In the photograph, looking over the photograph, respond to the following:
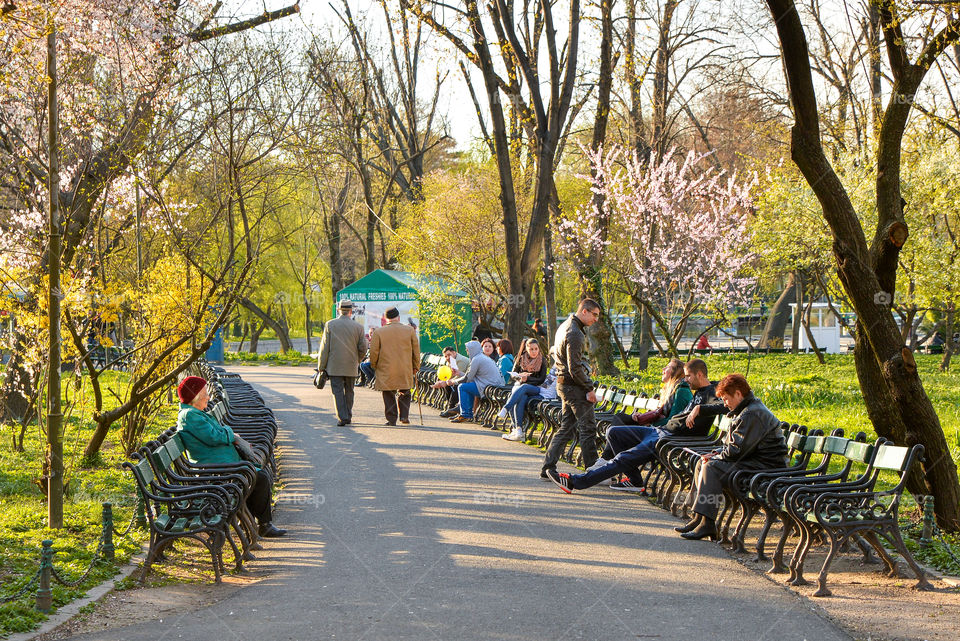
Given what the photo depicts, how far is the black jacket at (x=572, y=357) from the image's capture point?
9.59 metres

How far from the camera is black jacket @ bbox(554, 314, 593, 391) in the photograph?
959 cm

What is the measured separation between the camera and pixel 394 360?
565 inches

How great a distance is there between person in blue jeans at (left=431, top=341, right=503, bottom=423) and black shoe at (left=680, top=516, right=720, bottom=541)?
8.04 metres

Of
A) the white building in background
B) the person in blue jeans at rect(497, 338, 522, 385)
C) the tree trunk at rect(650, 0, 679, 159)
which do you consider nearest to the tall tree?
the person in blue jeans at rect(497, 338, 522, 385)

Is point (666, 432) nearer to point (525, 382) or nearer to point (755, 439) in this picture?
point (755, 439)

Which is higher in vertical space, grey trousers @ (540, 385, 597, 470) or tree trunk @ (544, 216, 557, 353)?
tree trunk @ (544, 216, 557, 353)

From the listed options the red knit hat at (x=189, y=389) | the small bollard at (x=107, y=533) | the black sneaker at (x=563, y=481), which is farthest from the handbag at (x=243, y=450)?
the black sneaker at (x=563, y=481)

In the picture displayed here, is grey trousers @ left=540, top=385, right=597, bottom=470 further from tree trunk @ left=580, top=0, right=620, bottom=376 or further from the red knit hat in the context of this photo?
tree trunk @ left=580, top=0, right=620, bottom=376

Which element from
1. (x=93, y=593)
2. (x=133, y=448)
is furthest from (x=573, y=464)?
(x=93, y=593)

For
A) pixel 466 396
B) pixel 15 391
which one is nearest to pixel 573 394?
pixel 466 396

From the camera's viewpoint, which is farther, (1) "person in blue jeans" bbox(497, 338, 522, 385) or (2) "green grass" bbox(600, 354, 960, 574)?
(1) "person in blue jeans" bbox(497, 338, 522, 385)

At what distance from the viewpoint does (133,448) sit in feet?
37.0

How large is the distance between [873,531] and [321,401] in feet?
47.0

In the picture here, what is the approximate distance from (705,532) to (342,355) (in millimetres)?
8238
